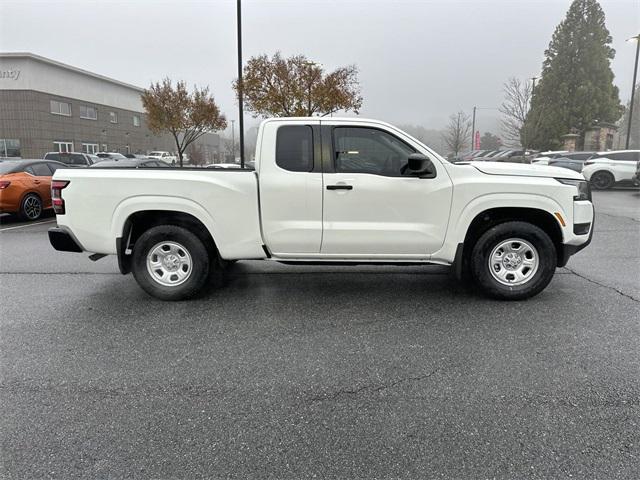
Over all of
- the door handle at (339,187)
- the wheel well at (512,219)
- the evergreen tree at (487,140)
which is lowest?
the wheel well at (512,219)

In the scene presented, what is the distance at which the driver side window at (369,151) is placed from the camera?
4.52 meters

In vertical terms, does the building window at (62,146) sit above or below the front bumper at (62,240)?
above

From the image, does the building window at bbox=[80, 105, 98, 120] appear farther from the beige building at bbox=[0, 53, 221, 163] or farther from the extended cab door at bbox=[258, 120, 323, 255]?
the extended cab door at bbox=[258, 120, 323, 255]

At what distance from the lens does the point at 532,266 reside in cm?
470

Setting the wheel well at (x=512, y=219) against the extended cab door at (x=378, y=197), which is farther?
the wheel well at (x=512, y=219)

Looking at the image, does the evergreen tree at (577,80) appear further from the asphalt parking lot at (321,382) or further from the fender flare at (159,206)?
the fender flare at (159,206)

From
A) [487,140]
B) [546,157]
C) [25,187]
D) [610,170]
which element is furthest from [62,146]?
[487,140]

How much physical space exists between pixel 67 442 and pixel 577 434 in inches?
116

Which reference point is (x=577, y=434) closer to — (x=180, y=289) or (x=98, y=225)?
(x=180, y=289)

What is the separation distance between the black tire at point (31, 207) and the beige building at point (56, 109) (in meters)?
34.7

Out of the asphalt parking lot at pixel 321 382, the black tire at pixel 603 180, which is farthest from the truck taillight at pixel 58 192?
Answer: the black tire at pixel 603 180

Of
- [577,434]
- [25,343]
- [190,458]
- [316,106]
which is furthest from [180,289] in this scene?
[316,106]

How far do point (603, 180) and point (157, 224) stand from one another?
1977 cm

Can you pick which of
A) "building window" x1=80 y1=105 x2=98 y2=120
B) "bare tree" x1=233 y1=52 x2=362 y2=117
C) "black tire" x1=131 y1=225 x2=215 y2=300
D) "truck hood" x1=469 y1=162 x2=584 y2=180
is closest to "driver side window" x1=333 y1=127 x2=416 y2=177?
"truck hood" x1=469 y1=162 x2=584 y2=180
